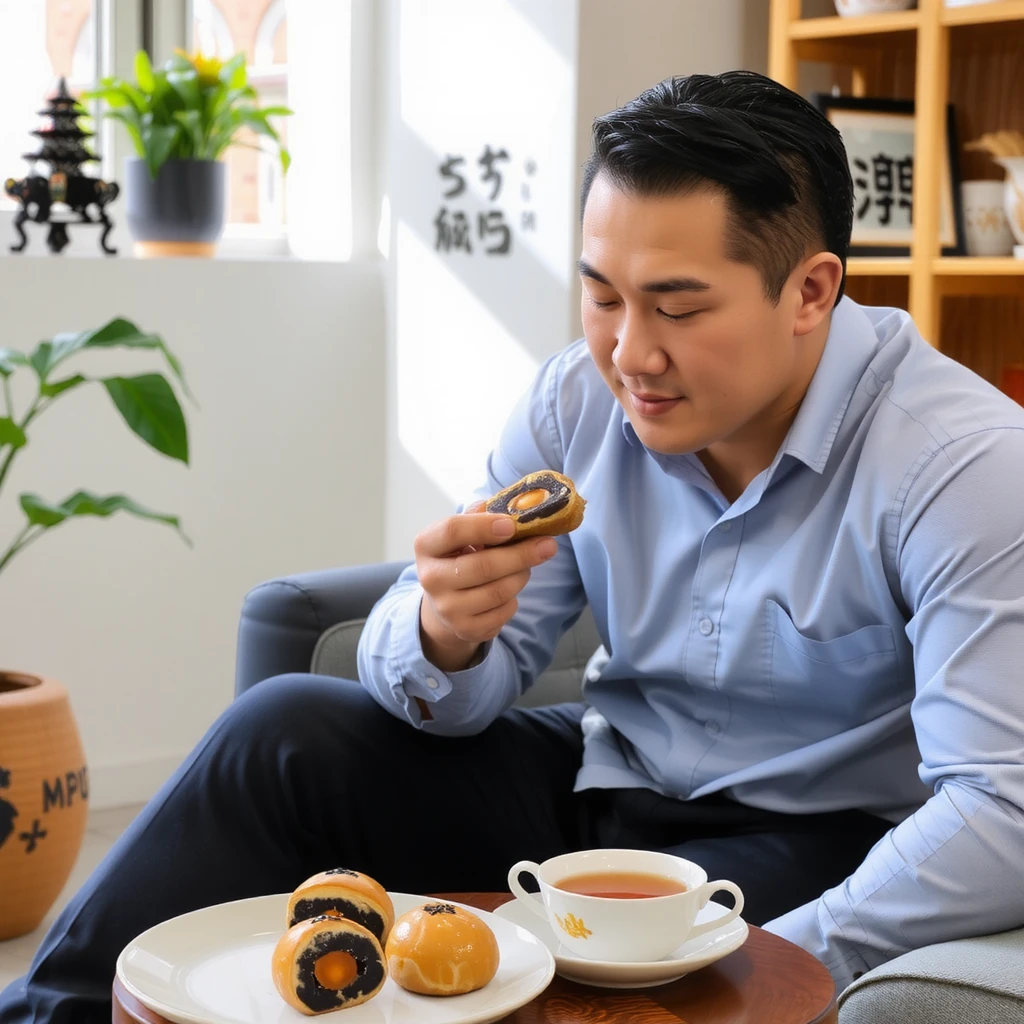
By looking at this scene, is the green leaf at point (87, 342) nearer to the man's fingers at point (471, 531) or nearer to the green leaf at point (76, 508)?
the green leaf at point (76, 508)

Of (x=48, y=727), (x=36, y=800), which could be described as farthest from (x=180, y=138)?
(x=36, y=800)

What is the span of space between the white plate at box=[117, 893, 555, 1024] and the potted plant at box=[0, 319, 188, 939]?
1.29 meters

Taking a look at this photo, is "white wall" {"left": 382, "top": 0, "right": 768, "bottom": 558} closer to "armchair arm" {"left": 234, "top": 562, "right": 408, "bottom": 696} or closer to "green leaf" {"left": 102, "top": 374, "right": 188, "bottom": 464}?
"green leaf" {"left": 102, "top": 374, "right": 188, "bottom": 464}

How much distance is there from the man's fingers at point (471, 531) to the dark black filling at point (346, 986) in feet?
1.37

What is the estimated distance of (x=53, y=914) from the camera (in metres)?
2.46

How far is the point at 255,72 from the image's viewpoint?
3.42 m

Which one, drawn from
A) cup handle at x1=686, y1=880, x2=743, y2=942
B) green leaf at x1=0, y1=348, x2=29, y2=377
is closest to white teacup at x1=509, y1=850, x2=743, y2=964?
cup handle at x1=686, y1=880, x2=743, y2=942

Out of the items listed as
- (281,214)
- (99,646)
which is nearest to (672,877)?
(99,646)

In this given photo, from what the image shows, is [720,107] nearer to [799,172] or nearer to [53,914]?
[799,172]

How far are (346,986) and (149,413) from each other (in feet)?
4.91

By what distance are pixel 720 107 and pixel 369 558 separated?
2.11 m

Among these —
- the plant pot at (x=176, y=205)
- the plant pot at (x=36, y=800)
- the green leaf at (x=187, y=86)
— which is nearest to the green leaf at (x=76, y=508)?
the plant pot at (x=36, y=800)

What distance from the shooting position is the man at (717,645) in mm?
1162

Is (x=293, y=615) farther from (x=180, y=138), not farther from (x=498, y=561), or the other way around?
(x=180, y=138)
